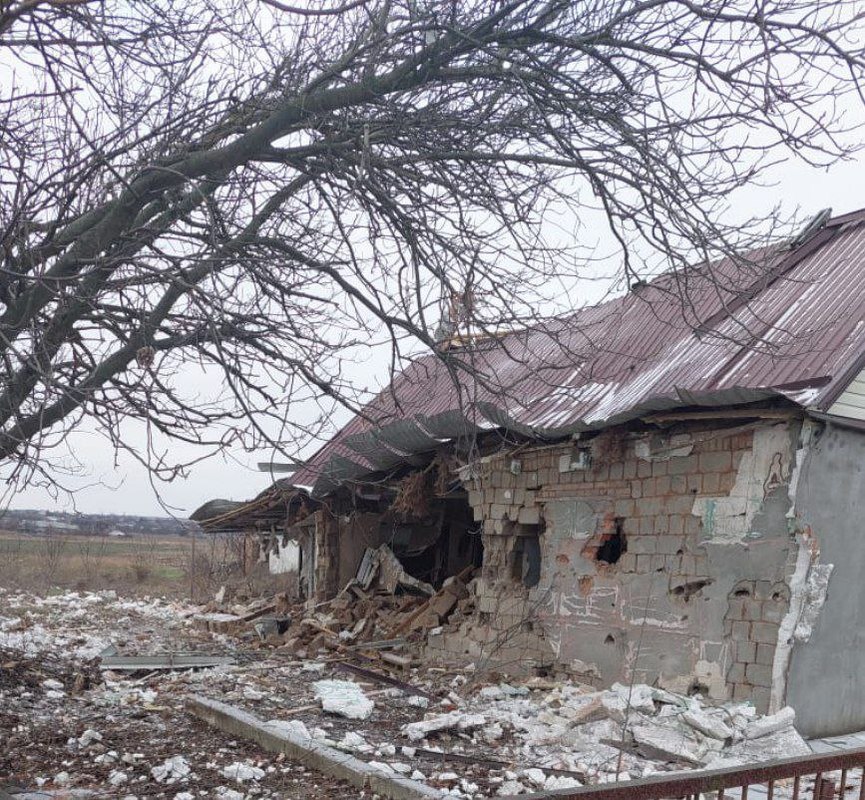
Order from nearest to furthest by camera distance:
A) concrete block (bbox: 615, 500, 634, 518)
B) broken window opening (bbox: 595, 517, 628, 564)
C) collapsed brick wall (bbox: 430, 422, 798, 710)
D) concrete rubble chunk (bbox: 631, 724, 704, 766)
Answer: concrete rubble chunk (bbox: 631, 724, 704, 766)
collapsed brick wall (bbox: 430, 422, 798, 710)
concrete block (bbox: 615, 500, 634, 518)
broken window opening (bbox: 595, 517, 628, 564)

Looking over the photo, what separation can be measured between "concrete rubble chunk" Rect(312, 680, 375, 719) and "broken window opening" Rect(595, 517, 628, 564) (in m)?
2.84

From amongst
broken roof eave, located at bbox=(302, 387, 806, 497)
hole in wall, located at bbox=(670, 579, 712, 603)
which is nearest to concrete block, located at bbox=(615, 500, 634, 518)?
broken roof eave, located at bbox=(302, 387, 806, 497)

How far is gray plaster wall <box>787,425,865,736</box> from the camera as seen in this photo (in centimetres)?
789

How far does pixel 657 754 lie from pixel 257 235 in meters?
4.91

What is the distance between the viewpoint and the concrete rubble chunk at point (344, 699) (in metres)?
8.64

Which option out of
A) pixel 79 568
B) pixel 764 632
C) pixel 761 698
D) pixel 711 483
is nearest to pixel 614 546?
pixel 711 483

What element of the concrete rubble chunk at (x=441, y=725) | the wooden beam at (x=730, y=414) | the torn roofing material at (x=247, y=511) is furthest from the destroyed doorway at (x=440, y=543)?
the concrete rubble chunk at (x=441, y=725)

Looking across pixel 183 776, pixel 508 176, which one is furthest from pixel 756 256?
pixel 183 776

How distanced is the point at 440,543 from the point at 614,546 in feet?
19.6

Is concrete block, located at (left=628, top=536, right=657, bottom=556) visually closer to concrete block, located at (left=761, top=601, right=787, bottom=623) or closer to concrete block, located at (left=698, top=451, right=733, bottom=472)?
concrete block, located at (left=698, top=451, right=733, bottom=472)

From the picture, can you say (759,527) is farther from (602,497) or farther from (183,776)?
(183,776)

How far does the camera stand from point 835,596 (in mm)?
8133

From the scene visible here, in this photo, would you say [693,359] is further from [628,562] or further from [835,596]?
[835,596]

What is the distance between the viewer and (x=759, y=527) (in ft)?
26.5
